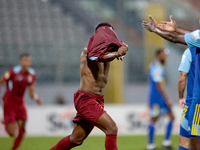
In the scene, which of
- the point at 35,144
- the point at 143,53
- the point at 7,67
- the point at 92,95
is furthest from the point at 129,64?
the point at 92,95

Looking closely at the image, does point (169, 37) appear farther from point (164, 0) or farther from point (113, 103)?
point (164, 0)

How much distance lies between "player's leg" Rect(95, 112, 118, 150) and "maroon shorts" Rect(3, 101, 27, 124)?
360 centimetres

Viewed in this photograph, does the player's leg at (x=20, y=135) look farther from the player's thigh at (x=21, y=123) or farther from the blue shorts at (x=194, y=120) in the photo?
the blue shorts at (x=194, y=120)

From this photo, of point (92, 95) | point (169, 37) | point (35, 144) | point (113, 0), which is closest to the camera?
point (169, 37)

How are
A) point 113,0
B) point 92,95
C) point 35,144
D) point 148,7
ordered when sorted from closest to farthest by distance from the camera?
point 92,95 < point 35,144 < point 148,7 < point 113,0

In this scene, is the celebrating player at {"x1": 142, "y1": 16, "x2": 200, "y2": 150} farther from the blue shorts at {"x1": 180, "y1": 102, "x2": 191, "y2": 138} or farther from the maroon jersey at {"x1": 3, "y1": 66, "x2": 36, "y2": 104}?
the maroon jersey at {"x1": 3, "y1": 66, "x2": 36, "y2": 104}

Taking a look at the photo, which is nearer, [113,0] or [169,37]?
[169,37]

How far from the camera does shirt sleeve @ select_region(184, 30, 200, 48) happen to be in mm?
3455

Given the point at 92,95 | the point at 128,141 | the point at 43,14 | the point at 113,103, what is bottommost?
the point at 128,141

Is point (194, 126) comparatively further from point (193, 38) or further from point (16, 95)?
point (16, 95)

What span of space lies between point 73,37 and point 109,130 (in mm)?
10759

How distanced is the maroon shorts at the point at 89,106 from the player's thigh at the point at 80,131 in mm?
84

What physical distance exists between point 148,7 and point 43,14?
5254 mm

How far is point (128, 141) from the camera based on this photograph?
8.61 meters
